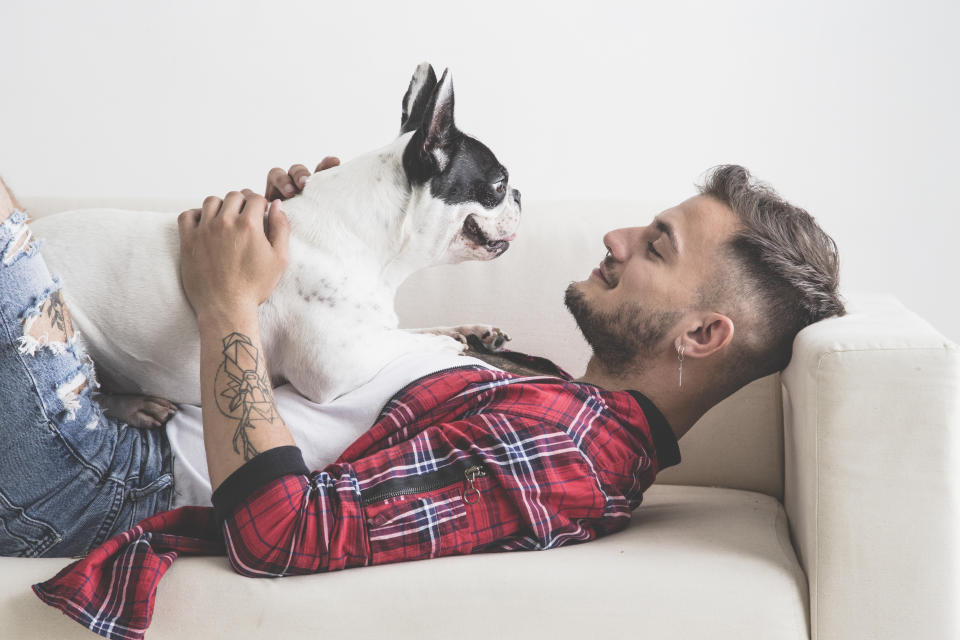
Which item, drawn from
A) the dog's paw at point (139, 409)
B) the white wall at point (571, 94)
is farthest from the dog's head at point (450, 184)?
the white wall at point (571, 94)

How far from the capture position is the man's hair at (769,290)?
1369mm

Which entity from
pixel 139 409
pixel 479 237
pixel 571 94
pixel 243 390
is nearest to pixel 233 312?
pixel 243 390

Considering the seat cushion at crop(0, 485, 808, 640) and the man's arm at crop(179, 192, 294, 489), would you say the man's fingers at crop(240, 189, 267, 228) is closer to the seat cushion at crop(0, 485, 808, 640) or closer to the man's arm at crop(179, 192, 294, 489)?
the man's arm at crop(179, 192, 294, 489)

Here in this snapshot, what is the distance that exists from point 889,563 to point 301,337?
85 cm

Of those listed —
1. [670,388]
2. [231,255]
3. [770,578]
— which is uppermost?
[231,255]

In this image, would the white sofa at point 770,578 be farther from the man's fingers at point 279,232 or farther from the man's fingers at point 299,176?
the man's fingers at point 299,176

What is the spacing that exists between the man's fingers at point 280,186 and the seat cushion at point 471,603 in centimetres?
71

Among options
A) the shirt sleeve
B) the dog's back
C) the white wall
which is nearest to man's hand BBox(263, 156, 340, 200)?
the dog's back

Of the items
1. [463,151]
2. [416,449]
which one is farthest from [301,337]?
[463,151]

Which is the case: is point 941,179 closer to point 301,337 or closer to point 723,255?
point 723,255

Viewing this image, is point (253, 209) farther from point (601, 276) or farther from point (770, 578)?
point (770, 578)

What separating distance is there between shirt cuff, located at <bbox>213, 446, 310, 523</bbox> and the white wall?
174cm

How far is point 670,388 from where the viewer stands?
4.58ft

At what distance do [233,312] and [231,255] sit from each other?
0.31 feet
